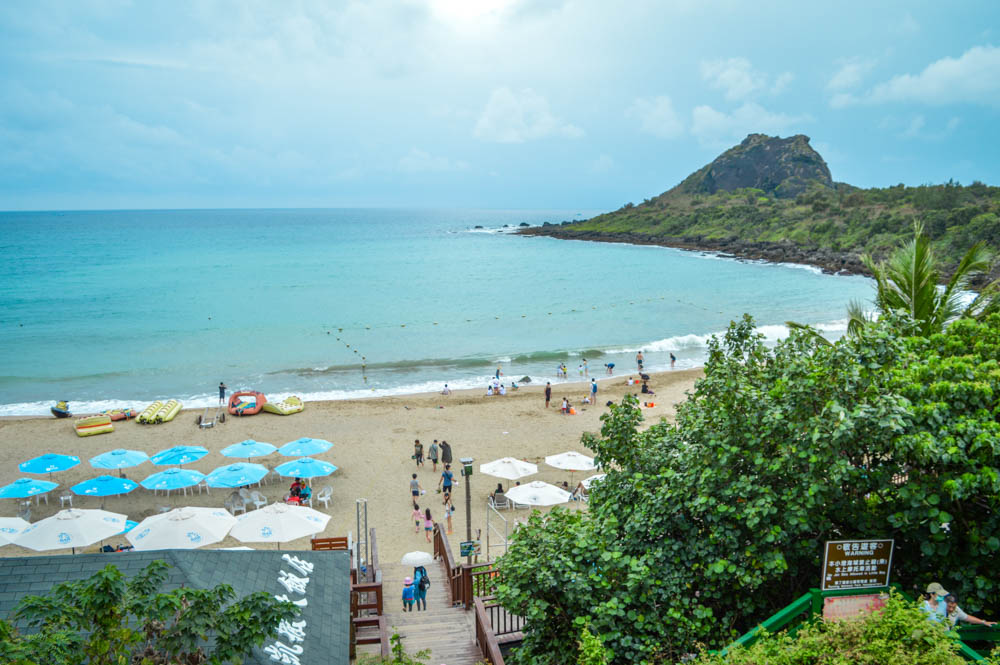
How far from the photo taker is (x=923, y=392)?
5.91 metres

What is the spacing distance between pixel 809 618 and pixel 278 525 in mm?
10203

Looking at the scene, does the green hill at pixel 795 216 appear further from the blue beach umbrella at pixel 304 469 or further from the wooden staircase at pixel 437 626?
the wooden staircase at pixel 437 626

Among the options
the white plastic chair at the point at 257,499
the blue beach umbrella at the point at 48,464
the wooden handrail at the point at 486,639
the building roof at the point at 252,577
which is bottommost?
the white plastic chair at the point at 257,499

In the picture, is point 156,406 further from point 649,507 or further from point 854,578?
point 854,578

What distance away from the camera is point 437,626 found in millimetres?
10055

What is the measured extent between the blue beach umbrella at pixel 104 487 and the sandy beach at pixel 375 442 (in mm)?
1090

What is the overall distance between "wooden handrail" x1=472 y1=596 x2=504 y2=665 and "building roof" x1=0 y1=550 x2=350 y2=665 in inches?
67.1

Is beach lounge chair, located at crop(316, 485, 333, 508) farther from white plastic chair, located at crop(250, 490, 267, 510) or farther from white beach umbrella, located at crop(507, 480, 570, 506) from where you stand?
white beach umbrella, located at crop(507, 480, 570, 506)

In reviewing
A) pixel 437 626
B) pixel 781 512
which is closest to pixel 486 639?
pixel 437 626

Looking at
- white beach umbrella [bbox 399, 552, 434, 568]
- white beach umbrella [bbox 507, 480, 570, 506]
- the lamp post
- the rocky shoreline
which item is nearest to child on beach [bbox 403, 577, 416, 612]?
the lamp post

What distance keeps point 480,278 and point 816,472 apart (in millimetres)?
69934

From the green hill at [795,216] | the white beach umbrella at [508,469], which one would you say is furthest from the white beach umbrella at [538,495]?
the green hill at [795,216]

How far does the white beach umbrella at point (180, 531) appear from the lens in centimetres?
1226

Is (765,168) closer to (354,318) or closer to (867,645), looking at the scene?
(354,318)
